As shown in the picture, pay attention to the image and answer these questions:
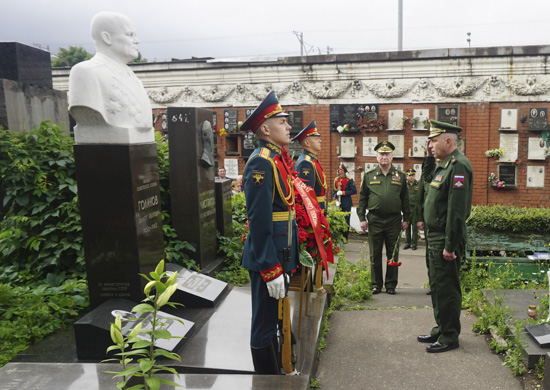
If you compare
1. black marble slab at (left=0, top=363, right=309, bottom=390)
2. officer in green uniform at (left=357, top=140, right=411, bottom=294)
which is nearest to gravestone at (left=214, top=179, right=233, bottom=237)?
officer in green uniform at (left=357, top=140, right=411, bottom=294)

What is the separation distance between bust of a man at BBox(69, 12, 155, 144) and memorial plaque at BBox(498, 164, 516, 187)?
9611 mm

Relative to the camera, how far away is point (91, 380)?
242 cm

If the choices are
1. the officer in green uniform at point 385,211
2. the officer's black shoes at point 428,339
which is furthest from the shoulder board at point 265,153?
the officer in green uniform at point 385,211

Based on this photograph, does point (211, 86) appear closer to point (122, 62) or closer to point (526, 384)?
point (122, 62)

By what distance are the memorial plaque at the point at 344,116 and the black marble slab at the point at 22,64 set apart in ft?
23.3

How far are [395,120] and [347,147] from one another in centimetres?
137

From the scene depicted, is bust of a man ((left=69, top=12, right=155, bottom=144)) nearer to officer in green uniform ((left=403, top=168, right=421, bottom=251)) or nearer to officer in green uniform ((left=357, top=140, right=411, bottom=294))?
officer in green uniform ((left=357, top=140, right=411, bottom=294))

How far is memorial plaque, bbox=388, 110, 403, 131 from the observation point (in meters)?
11.7

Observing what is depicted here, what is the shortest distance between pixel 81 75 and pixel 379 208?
3923 millimetres

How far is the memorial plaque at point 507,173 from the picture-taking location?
11227mm

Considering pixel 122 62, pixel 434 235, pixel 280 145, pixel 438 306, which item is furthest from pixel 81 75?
pixel 438 306

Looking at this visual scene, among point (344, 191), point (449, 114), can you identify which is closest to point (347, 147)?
point (344, 191)

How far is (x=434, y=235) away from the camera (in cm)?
411

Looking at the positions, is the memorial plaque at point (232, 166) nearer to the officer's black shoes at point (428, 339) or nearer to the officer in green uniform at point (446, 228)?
the officer in green uniform at point (446, 228)
